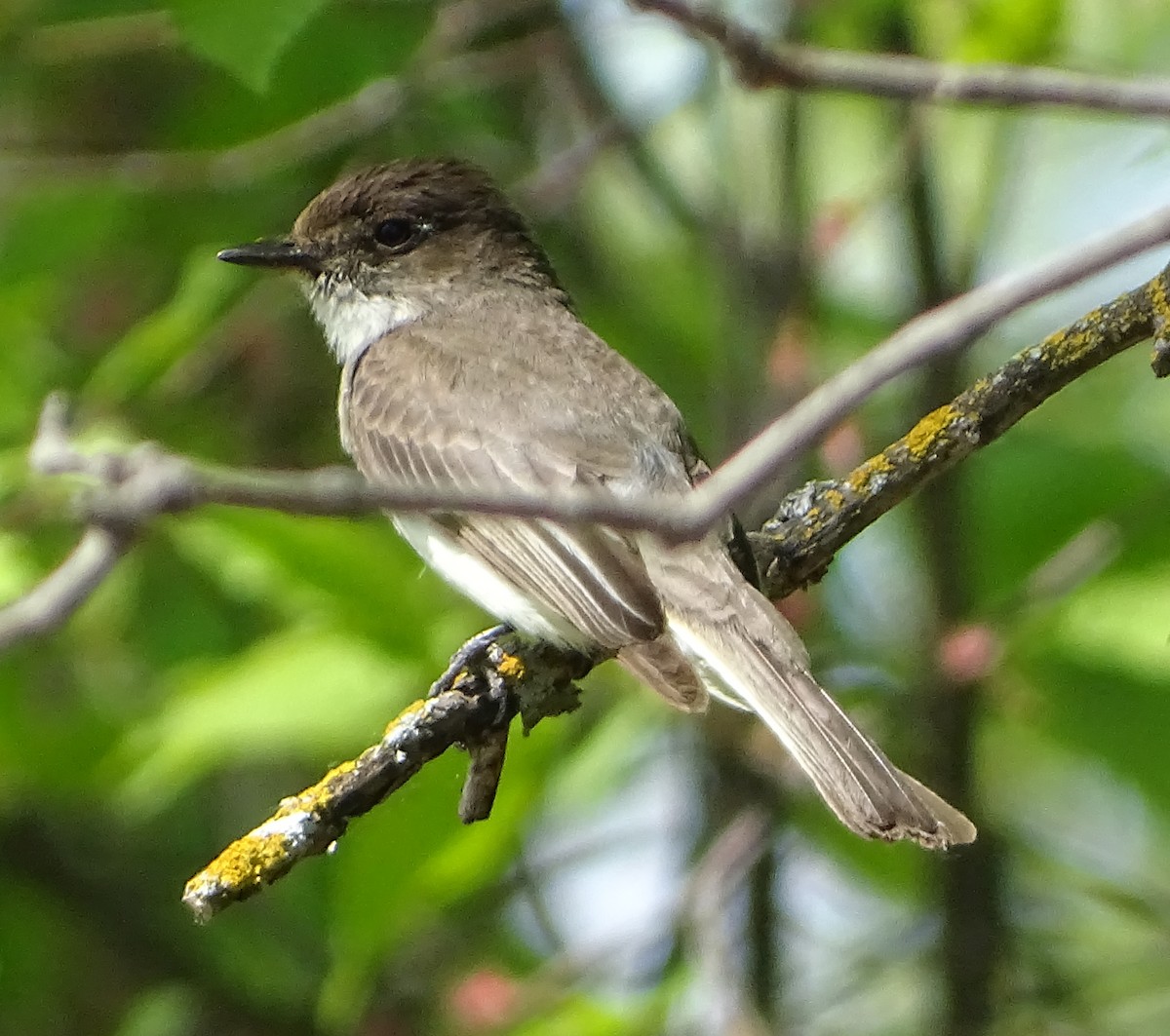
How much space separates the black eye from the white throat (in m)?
0.15

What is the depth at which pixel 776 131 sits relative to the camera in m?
5.66

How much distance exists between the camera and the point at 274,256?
447 centimetres

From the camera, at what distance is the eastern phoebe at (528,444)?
308 centimetres

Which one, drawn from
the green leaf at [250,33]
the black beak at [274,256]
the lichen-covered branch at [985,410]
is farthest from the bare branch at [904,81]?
the black beak at [274,256]

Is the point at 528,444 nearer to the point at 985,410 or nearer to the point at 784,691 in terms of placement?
the point at 784,691

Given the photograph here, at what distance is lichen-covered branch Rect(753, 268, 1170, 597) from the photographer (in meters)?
2.96

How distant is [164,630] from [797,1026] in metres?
2.04

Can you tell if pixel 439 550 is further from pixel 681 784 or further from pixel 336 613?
pixel 681 784

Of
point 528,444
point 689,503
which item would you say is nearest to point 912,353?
point 689,503

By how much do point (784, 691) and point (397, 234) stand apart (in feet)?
6.79

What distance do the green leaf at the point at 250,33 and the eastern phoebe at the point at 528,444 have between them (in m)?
0.89

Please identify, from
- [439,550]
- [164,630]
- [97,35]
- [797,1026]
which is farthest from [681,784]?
[97,35]

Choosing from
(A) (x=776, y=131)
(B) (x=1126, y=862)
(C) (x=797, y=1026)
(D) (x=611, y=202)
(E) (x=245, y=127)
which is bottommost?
(B) (x=1126, y=862)

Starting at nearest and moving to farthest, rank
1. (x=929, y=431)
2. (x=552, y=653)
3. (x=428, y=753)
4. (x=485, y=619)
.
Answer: (x=428, y=753), (x=929, y=431), (x=552, y=653), (x=485, y=619)
